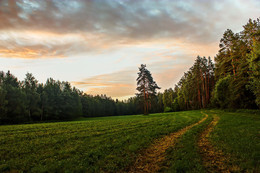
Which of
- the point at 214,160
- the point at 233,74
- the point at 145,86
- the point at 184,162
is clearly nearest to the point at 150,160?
the point at 184,162

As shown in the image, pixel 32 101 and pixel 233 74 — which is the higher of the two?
pixel 233 74

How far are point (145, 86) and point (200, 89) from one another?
34.3 metres

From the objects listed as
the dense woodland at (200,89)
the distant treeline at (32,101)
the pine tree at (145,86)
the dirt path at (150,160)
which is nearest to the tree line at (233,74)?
the dense woodland at (200,89)

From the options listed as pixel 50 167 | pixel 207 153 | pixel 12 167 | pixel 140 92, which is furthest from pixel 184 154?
pixel 140 92

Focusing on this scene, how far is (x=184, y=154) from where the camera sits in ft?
28.2

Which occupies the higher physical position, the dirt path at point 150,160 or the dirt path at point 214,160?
the dirt path at point 214,160

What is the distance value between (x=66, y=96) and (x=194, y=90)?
6558 cm

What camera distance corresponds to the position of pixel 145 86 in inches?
2196

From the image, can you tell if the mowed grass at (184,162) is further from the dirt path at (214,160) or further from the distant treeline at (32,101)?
the distant treeline at (32,101)

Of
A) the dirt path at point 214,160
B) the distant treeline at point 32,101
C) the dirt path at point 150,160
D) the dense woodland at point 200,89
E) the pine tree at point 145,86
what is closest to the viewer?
the dirt path at point 214,160

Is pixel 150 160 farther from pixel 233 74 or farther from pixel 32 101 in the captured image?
pixel 32 101

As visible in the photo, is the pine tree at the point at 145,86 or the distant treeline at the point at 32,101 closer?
the distant treeline at the point at 32,101

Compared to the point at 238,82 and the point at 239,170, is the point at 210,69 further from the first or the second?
the point at 239,170

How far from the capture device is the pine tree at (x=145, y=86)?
5509cm
